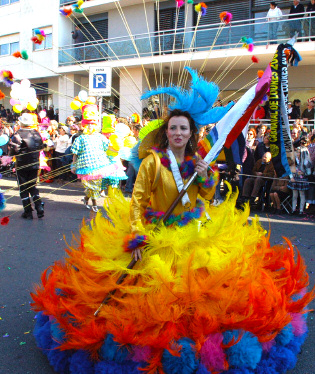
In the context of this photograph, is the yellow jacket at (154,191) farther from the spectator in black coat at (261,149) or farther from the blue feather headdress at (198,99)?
the spectator in black coat at (261,149)

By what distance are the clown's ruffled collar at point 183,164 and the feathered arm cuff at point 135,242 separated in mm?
599

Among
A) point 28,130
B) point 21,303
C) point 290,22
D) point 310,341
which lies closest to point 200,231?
point 310,341

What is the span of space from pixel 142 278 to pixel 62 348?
0.71 meters

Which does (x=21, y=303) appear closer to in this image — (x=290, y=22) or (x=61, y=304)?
(x=61, y=304)

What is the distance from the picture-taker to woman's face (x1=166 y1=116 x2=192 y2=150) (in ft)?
9.86

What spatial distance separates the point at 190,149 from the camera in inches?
128

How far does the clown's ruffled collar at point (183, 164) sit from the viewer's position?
3.03 meters

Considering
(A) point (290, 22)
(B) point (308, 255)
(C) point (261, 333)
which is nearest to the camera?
(C) point (261, 333)

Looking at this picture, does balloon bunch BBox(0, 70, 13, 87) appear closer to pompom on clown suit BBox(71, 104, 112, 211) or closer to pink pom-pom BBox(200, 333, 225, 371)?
pink pom-pom BBox(200, 333, 225, 371)

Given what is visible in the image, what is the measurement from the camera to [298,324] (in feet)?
9.59

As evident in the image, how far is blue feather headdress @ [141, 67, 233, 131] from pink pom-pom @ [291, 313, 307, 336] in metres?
1.59

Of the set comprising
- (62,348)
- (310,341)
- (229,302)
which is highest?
(229,302)

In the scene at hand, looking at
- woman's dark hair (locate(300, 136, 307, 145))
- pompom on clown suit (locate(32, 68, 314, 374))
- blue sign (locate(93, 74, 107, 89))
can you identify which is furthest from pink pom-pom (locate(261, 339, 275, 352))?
woman's dark hair (locate(300, 136, 307, 145))

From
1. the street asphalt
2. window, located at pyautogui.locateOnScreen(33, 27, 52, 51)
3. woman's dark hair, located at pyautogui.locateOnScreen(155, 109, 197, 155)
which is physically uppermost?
window, located at pyautogui.locateOnScreen(33, 27, 52, 51)
